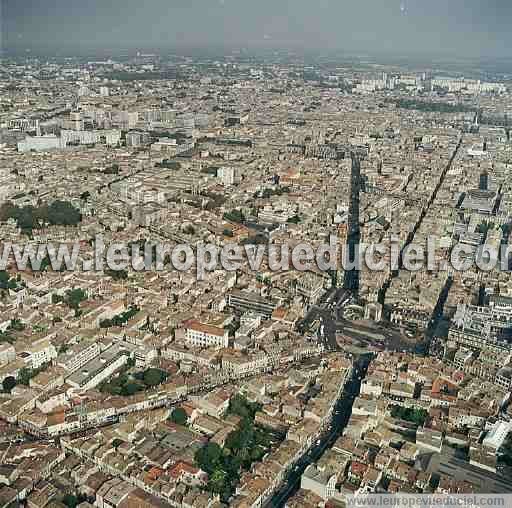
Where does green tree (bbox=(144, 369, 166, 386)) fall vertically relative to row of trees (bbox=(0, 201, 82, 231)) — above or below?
below

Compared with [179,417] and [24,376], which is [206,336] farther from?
[24,376]

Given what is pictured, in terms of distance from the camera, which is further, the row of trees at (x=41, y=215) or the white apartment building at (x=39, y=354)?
the row of trees at (x=41, y=215)

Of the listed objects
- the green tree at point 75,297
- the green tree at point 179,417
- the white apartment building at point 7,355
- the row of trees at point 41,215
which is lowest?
the green tree at point 179,417

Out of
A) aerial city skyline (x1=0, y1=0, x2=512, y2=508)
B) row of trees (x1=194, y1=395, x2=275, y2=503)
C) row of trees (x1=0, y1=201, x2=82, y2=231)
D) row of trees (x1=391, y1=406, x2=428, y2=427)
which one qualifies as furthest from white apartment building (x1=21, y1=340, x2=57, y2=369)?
row of trees (x1=0, y1=201, x2=82, y2=231)

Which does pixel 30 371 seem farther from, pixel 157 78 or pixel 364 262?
pixel 157 78

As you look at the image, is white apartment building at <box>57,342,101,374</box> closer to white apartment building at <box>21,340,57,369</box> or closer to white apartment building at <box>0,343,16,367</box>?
white apartment building at <box>21,340,57,369</box>

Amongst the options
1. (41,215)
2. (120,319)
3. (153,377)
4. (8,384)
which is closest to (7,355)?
Result: (8,384)

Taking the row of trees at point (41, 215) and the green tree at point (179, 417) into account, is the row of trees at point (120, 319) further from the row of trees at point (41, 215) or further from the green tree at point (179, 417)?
the row of trees at point (41, 215)

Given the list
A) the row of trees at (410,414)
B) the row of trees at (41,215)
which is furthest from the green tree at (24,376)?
the row of trees at (41,215)

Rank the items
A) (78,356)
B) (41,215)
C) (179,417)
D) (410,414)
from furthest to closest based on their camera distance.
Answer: (41,215) → (78,356) → (410,414) → (179,417)

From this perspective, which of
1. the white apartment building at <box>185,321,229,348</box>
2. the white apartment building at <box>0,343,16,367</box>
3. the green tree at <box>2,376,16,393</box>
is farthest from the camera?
the white apartment building at <box>185,321,229,348</box>

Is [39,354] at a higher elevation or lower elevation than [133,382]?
higher
